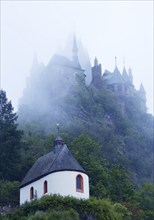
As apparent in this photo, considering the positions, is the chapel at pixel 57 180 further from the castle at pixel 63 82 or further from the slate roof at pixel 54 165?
the castle at pixel 63 82

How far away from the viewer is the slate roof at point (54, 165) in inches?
1715

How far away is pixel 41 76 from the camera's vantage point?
96.0m

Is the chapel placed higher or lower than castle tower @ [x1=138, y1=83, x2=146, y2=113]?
lower

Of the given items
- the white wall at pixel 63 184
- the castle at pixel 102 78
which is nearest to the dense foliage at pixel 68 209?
the white wall at pixel 63 184

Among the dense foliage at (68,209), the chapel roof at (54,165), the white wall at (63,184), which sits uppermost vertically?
the chapel roof at (54,165)

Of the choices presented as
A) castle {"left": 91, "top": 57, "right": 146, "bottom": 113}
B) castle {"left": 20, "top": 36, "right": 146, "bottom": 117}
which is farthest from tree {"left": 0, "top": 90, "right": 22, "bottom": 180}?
castle {"left": 91, "top": 57, "right": 146, "bottom": 113}

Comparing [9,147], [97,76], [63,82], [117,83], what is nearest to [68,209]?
[9,147]

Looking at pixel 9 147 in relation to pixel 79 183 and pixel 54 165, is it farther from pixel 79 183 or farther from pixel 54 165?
pixel 79 183

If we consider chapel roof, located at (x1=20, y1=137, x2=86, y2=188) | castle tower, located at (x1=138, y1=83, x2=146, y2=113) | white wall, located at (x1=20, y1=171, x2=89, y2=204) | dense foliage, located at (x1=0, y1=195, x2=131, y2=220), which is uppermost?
castle tower, located at (x1=138, y1=83, x2=146, y2=113)

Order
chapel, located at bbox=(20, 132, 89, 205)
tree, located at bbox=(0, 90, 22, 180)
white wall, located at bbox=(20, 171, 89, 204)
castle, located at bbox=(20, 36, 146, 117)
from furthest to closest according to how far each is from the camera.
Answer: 1. castle, located at bbox=(20, 36, 146, 117)
2. tree, located at bbox=(0, 90, 22, 180)
3. chapel, located at bbox=(20, 132, 89, 205)
4. white wall, located at bbox=(20, 171, 89, 204)

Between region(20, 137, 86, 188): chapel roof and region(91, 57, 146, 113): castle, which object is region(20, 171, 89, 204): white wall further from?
region(91, 57, 146, 113): castle

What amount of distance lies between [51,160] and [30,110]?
1779 inches

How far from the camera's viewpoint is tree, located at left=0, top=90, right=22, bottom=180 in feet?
166

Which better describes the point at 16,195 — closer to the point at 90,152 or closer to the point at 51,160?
the point at 51,160
